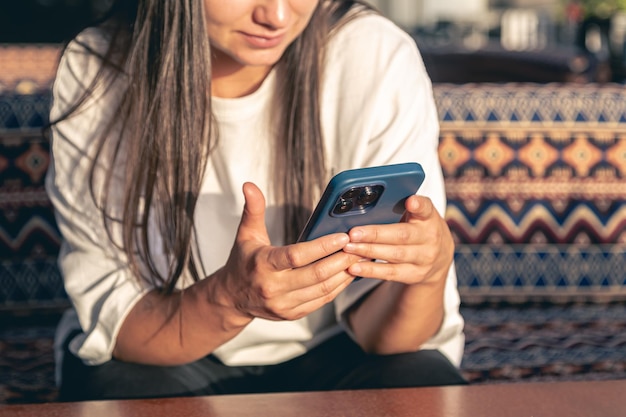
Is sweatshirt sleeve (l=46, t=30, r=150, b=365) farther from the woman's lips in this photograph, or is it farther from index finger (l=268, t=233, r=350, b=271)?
index finger (l=268, t=233, r=350, b=271)

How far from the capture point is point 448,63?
3529 mm

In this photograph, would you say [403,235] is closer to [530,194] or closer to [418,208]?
[418,208]

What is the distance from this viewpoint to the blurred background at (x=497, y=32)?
3.20m

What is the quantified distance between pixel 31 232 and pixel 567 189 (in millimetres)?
1184

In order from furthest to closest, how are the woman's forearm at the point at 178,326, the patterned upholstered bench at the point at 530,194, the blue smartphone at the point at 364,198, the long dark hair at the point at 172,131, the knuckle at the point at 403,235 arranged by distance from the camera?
1. the patterned upholstered bench at the point at 530,194
2. the long dark hair at the point at 172,131
3. the woman's forearm at the point at 178,326
4. the knuckle at the point at 403,235
5. the blue smartphone at the point at 364,198

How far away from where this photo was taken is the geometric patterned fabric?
6.33ft

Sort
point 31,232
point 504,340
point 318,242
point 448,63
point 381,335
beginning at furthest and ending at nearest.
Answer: point 448,63 → point 31,232 → point 504,340 → point 381,335 → point 318,242

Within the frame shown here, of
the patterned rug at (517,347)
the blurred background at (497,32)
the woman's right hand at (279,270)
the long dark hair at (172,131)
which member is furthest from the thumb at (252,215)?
the patterned rug at (517,347)

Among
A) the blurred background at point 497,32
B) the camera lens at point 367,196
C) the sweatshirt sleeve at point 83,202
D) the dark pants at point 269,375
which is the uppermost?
the camera lens at point 367,196

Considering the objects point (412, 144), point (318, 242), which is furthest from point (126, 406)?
point (412, 144)

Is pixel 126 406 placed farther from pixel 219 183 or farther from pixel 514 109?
pixel 514 109

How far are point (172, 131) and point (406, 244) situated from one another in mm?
400

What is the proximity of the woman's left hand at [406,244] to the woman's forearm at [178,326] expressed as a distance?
0.19 m

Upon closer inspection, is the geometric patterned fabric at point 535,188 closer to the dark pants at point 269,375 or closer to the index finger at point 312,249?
the dark pants at point 269,375
